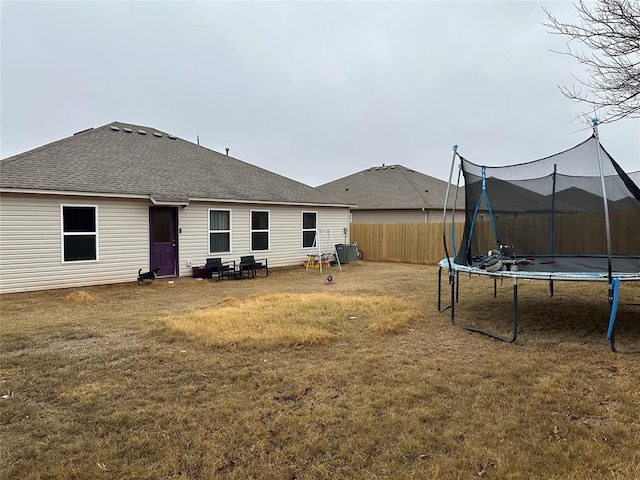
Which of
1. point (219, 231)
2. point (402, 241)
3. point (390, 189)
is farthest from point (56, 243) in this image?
point (390, 189)

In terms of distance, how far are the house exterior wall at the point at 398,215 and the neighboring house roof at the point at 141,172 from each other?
5281mm

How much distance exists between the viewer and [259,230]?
1347cm

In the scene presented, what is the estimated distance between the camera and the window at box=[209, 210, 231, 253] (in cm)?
1230

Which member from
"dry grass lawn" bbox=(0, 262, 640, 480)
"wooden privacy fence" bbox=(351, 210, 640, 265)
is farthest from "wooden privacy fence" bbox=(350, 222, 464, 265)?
"dry grass lawn" bbox=(0, 262, 640, 480)

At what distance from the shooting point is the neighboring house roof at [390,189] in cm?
2016

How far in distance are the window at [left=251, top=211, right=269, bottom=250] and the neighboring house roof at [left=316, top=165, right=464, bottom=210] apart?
7279 mm

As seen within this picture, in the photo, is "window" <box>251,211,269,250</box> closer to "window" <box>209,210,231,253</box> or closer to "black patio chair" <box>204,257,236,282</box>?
"window" <box>209,210,231,253</box>

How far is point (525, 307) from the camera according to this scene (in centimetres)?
751

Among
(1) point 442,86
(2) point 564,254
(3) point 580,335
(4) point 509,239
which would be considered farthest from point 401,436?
(1) point 442,86

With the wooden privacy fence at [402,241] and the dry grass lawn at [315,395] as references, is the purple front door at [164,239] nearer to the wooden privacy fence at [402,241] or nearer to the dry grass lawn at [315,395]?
the dry grass lawn at [315,395]

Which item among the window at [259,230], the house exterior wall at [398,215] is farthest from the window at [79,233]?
the house exterior wall at [398,215]

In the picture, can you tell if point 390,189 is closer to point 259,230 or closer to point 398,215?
point 398,215

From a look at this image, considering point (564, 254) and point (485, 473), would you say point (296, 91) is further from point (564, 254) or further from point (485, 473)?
point (485, 473)

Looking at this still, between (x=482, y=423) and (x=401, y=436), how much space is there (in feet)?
2.14
